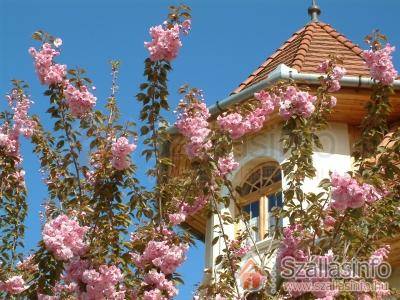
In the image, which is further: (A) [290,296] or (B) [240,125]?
(B) [240,125]

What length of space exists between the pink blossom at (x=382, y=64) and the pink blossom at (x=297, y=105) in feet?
2.12

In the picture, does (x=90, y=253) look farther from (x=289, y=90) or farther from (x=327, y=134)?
(x=327, y=134)

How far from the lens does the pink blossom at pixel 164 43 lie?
18.6 feet

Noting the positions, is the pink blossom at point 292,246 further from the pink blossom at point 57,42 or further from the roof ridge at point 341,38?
the roof ridge at point 341,38

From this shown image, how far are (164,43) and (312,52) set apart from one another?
5.41 meters

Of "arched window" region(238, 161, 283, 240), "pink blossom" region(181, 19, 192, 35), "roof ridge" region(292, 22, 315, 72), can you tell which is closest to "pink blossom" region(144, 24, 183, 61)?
"pink blossom" region(181, 19, 192, 35)

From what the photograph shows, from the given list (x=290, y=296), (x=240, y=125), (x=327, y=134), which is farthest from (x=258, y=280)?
(x=327, y=134)

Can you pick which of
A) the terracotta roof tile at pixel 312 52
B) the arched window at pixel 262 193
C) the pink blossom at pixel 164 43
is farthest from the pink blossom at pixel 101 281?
the terracotta roof tile at pixel 312 52

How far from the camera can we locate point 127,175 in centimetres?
548

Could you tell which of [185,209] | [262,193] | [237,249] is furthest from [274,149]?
[185,209]

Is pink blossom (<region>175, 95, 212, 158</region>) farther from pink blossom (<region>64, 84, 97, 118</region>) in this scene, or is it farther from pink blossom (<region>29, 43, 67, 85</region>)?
pink blossom (<region>29, 43, 67, 85</region>)

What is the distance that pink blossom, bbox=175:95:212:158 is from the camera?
527 cm

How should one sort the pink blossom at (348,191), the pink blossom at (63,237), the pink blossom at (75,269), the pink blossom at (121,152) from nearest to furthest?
the pink blossom at (348,191) < the pink blossom at (63,237) < the pink blossom at (75,269) < the pink blossom at (121,152)

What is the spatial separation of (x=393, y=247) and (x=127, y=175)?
3.04 metres
